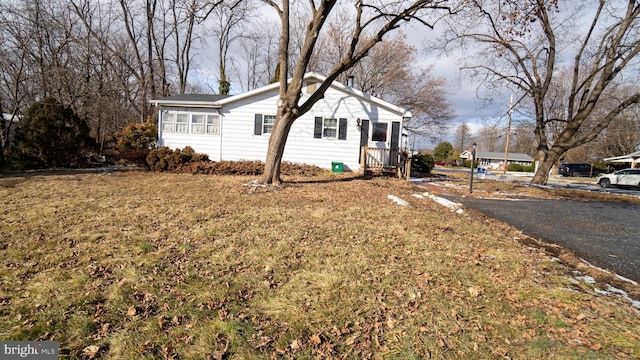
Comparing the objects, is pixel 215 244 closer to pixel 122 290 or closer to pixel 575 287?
pixel 122 290

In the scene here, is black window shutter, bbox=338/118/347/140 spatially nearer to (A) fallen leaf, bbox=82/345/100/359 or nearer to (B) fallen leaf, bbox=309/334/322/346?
(B) fallen leaf, bbox=309/334/322/346

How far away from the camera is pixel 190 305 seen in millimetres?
2576

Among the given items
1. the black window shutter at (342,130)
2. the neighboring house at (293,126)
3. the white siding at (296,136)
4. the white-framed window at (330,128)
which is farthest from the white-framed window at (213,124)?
the black window shutter at (342,130)

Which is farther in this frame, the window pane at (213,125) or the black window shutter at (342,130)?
the window pane at (213,125)

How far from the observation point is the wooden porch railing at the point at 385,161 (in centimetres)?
1287

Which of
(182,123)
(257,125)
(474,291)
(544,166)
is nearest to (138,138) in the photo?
(182,123)

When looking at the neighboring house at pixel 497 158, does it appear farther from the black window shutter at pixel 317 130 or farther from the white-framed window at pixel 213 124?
the white-framed window at pixel 213 124

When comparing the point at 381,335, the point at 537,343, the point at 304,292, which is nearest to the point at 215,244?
the point at 304,292

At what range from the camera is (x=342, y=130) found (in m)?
13.9

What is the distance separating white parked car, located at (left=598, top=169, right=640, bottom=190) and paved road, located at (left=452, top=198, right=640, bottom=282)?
1435cm

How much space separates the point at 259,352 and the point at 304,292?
2.94 ft

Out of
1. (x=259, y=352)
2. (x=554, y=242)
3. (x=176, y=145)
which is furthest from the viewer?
(x=176, y=145)

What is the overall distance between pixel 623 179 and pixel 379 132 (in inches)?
713

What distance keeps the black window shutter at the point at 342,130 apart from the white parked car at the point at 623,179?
19.6 meters
